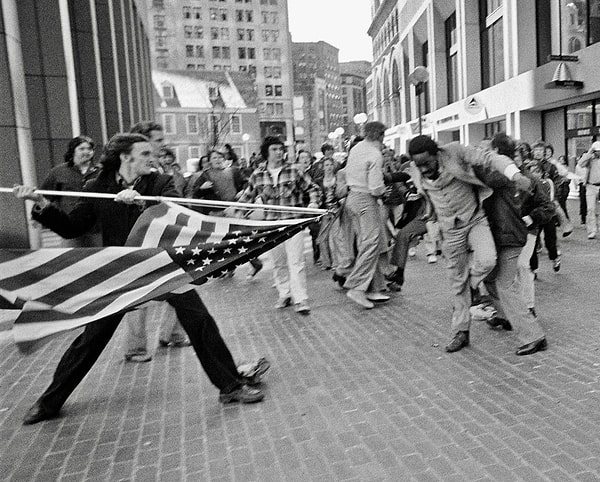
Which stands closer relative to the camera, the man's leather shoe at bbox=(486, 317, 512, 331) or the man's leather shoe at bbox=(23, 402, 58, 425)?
the man's leather shoe at bbox=(23, 402, 58, 425)

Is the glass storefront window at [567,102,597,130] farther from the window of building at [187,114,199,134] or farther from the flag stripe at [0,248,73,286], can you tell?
the window of building at [187,114,199,134]

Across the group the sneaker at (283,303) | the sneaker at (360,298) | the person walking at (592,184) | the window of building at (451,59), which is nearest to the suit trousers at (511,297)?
the sneaker at (360,298)

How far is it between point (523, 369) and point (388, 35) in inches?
2179

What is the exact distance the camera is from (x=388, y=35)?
55.4 m

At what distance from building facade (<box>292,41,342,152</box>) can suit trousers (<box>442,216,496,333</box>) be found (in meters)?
129

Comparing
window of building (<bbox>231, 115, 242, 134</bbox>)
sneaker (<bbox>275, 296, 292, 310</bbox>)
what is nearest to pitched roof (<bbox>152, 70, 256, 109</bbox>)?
window of building (<bbox>231, 115, 242, 134</bbox>)

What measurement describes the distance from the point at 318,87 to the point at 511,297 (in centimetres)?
15815

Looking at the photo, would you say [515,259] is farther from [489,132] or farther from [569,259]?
[489,132]

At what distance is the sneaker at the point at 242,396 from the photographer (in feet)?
13.4

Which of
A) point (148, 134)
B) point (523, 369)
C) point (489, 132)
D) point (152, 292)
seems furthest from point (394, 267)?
point (489, 132)

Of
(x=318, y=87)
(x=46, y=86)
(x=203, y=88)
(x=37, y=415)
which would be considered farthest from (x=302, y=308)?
(x=318, y=87)

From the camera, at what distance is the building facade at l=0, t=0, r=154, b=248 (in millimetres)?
11227

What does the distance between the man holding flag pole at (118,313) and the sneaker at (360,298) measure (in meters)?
2.62

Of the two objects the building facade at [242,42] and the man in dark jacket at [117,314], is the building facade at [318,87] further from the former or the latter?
the man in dark jacket at [117,314]
